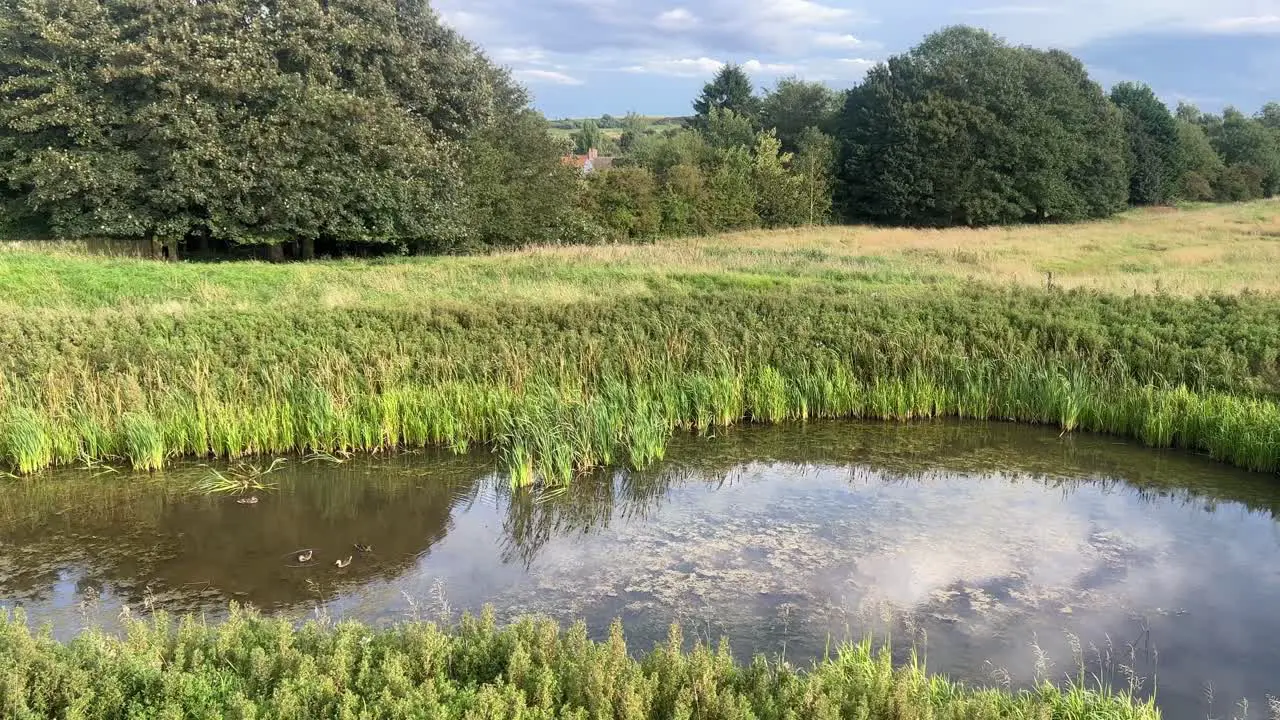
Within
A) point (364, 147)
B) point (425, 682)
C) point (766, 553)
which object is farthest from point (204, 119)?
point (425, 682)

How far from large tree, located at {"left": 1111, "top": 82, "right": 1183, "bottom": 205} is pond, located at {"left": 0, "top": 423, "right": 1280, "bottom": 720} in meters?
55.5

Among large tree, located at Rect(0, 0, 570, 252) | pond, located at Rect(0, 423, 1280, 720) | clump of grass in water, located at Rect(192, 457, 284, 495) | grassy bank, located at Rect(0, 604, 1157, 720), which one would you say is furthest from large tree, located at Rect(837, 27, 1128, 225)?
grassy bank, located at Rect(0, 604, 1157, 720)

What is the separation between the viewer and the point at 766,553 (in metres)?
7.69

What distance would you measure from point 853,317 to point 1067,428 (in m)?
3.30

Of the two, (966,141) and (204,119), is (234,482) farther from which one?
(966,141)

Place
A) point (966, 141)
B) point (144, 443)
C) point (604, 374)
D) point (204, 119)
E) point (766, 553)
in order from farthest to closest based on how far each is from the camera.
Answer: point (966, 141)
point (204, 119)
point (604, 374)
point (144, 443)
point (766, 553)

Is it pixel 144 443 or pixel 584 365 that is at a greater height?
pixel 584 365

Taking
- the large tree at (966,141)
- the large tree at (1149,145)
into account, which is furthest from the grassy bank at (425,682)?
the large tree at (1149,145)

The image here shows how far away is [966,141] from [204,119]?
35.9 metres

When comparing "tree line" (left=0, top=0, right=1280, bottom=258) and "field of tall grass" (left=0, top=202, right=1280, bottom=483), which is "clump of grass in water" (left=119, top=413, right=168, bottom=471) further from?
"tree line" (left=0, top=0, right=1280, bottom=258)

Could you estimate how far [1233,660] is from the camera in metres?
5.94

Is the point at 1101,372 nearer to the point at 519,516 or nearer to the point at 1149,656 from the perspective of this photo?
the point at 1149,656

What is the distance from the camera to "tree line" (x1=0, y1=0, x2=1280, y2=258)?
73.4 ft

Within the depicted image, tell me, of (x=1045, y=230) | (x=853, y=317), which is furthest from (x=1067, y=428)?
(x=1045, y=230)
